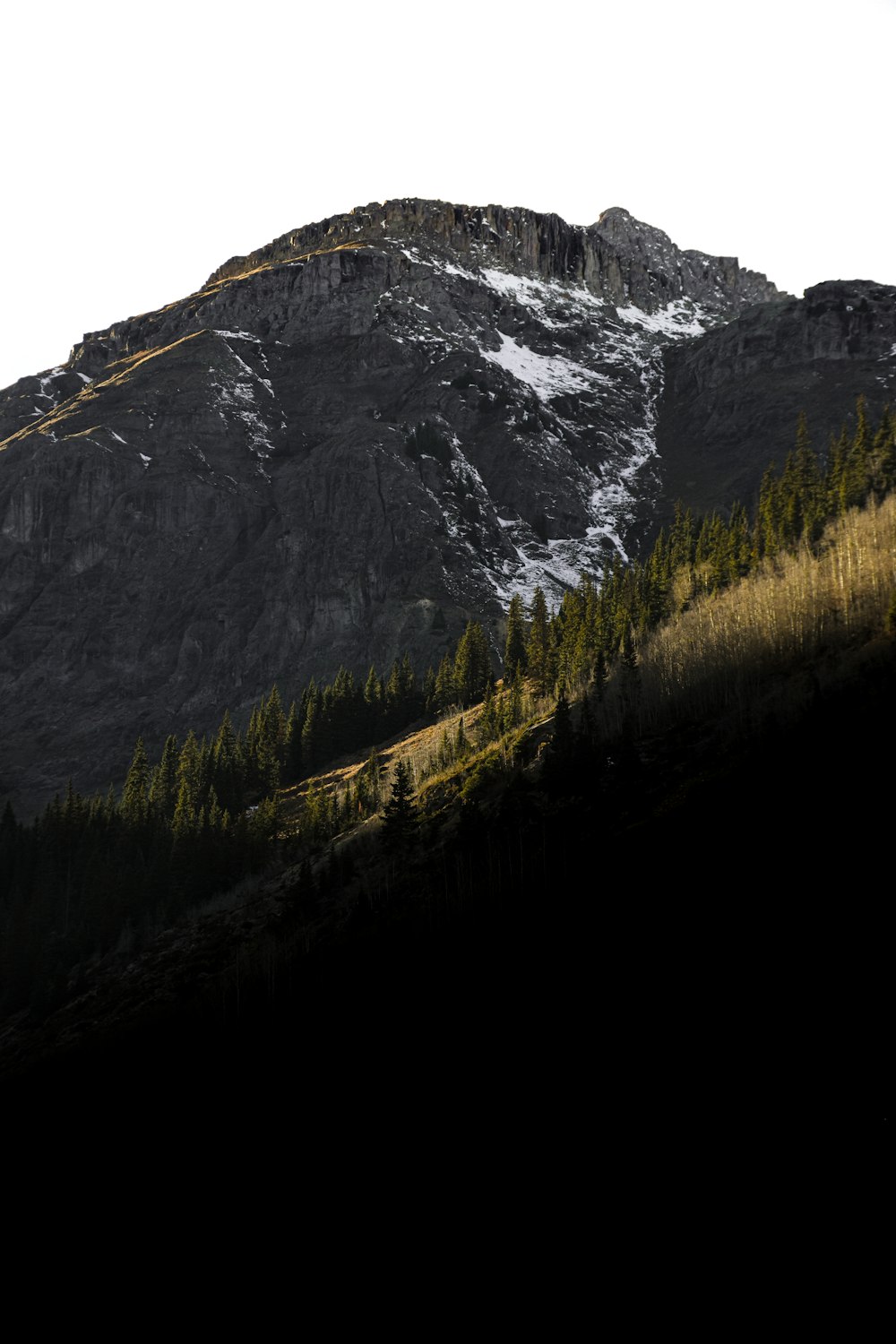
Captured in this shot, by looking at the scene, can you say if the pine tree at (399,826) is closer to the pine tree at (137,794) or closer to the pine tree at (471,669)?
the pine tree at (137,794)

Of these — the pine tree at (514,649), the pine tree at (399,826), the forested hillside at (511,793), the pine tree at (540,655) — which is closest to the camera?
the forested hillside at (511,793)

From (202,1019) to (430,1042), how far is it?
18912 millimetres

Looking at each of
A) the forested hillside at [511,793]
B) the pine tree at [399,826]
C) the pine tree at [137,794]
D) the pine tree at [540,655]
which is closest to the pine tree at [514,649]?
the forested hillside at [511,793]

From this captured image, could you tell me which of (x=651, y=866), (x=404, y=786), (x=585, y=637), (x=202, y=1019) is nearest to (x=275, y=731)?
(x=585, y=637)

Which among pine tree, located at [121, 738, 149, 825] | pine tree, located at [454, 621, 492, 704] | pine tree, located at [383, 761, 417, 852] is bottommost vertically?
pine tree, located at [121, 738, 149, 825]

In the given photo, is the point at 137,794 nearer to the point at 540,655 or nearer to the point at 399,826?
the point at 540,655

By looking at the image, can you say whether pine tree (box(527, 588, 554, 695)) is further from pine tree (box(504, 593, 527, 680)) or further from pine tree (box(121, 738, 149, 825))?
pine tree (box(121, 738, 149, 825))

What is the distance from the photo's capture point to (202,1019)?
63.6 m

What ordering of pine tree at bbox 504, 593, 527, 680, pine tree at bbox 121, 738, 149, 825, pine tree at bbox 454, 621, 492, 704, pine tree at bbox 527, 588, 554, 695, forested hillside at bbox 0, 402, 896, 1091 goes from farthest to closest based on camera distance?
1. pine tree at bbox 454, 621, 492, 704
2. pine tree at bbox 504, 593, 527, 680
3. pine tree at bbox 527, 588, 554, 695
4. pine tree at bbox 121, 738, 149, 825
5. forested hillside at bbox 0, 402, 896, 1091

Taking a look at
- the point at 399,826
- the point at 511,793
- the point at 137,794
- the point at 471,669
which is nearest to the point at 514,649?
the point at 471,669

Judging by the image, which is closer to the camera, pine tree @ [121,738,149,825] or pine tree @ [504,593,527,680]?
pine tree @ [121,738,149,825]

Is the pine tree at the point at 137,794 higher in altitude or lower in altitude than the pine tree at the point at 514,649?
lower

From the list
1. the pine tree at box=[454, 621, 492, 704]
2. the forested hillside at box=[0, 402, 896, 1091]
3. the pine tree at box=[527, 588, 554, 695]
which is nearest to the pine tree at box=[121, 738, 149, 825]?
the forested hillside at box=[0, 402, 896, 1091]

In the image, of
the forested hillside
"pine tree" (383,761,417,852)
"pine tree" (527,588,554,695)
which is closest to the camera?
the forested hillside
